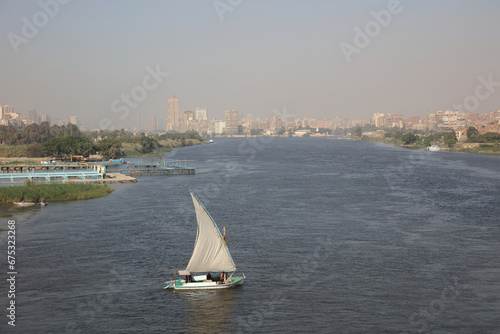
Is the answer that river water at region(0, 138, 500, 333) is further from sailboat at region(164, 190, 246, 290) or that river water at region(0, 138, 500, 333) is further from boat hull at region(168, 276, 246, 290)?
sailboat at region(164, 190, 246, 290)

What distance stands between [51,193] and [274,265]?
46.0m

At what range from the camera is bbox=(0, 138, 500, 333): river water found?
110 feet

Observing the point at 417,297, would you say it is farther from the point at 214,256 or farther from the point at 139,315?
the point at 139,315

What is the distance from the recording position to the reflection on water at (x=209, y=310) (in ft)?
107

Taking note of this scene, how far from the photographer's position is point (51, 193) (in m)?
77.2

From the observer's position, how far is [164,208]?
234 ft

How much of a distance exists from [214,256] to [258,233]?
16270 millimetres

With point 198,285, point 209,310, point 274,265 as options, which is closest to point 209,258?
point 198,285

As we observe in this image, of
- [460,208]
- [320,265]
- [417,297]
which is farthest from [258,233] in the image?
[460,208]

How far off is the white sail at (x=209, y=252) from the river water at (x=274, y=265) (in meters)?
1.93

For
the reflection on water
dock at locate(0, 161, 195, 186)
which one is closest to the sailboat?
the reflection on water

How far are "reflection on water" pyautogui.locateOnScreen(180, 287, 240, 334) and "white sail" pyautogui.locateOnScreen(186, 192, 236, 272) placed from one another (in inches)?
70.3

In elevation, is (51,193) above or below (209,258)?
above

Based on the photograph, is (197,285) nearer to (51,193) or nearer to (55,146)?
(51,193)
